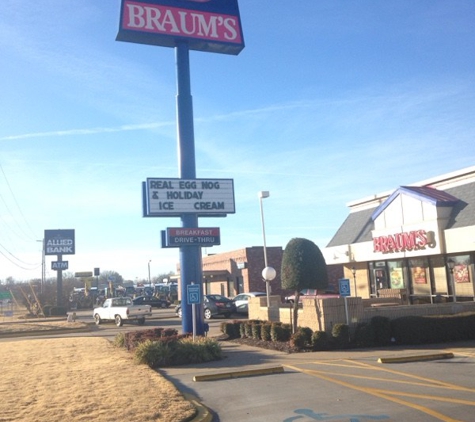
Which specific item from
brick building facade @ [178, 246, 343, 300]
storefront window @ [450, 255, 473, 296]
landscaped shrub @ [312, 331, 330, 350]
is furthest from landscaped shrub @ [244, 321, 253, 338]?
brick building facade @ [178, 246, 343, 300]

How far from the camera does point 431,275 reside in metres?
22.7

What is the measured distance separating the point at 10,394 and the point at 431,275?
17142 mm

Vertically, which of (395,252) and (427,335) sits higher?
(395,252)

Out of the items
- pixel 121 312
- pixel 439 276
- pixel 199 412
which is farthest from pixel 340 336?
pixel 121 312

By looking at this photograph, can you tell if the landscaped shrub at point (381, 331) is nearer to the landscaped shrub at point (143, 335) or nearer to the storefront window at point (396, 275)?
the landscaped shrub at point (143, 335)

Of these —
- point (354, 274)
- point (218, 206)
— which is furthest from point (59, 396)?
point (354, 274)

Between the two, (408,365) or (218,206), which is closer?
(408,365)

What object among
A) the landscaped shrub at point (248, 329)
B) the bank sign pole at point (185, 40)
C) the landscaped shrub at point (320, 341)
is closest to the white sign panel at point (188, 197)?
the bank sign pole at point (185, 40)

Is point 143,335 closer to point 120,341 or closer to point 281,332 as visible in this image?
point 120,341

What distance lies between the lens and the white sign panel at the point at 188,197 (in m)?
20.0

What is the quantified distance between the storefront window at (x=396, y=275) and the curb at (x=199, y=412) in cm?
1658

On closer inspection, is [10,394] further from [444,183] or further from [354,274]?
[354,274]

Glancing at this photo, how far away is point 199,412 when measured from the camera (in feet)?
28.8

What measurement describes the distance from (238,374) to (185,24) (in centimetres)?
1444
